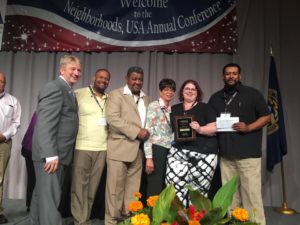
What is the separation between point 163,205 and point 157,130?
177 cm

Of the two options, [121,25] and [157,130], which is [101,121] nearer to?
[157,130]

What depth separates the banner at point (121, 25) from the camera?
13.2 ft

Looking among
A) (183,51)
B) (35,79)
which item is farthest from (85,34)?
(183,51)

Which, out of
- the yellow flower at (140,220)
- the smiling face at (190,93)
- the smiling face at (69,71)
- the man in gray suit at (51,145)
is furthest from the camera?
the smiling face at (190,93)

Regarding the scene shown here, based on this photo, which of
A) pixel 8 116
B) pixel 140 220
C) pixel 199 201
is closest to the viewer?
pixel 140 220

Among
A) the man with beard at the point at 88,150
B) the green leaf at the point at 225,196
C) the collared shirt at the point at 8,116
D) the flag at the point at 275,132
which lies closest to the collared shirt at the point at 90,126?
the man with beard at the point at 88,150

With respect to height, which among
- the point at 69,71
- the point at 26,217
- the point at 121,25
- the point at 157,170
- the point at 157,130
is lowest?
the point at 26,217

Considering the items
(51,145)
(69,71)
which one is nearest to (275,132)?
(69,71)

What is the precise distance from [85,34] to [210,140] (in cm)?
243

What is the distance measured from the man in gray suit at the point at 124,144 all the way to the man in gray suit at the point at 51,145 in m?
0.53

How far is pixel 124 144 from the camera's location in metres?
2.69

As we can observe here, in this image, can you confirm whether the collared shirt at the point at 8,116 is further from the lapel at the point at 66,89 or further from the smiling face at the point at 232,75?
Answer: the smiling face at the point at 232,75

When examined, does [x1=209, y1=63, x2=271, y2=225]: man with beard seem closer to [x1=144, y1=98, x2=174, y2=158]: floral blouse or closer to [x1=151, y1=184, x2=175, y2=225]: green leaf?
[x1=144, y1=98, x2=174, y2=158]: floral blouse

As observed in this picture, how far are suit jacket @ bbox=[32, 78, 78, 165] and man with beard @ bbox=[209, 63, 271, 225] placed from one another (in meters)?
1.28
